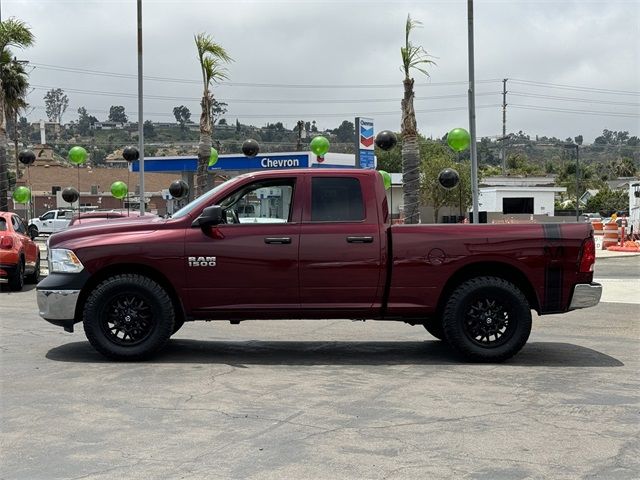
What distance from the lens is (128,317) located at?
8133 mm

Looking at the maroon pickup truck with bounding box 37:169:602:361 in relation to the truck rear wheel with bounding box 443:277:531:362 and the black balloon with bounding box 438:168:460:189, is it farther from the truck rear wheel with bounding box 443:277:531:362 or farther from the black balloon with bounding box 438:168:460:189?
the black balloon with bounding box 438:168:460:189

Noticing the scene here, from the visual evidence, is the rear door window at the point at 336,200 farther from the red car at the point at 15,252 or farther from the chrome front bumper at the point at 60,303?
the red car at the point at 15,252

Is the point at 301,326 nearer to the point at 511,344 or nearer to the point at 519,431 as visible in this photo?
the point at 511,344

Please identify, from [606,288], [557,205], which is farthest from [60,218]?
[557,205]

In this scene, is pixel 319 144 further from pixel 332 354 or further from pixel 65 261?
pixel 65 261

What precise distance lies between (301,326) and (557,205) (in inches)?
3332

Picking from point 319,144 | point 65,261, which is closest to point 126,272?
point 65,261

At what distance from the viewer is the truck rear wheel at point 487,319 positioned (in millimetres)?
8148

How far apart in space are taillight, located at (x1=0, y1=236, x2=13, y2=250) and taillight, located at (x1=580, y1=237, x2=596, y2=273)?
438 inches

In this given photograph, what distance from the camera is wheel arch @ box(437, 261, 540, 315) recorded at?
8.32 metres

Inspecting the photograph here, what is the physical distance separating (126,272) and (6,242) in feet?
26.1

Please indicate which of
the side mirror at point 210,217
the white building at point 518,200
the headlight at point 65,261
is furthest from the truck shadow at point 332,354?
A: the white building at point 518,200

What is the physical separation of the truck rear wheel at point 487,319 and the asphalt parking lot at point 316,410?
0.69 ft

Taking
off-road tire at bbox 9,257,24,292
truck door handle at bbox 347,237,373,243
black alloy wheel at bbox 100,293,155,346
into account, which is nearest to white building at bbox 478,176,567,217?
off-road tire at bbox 9,257,24,292
